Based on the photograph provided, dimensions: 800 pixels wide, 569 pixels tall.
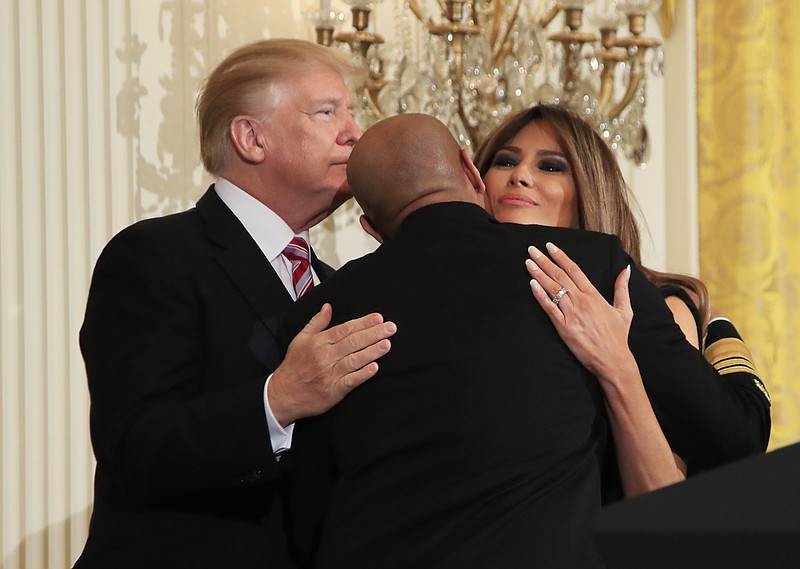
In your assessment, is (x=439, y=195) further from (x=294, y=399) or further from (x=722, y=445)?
(x=722, y=445)

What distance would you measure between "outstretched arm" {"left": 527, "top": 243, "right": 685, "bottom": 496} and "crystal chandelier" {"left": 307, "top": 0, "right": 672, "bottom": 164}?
1415 mm

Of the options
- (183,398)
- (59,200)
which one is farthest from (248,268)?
(59,200)

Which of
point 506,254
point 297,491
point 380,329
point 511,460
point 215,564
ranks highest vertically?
point 506,254

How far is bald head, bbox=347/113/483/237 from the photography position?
1.72m

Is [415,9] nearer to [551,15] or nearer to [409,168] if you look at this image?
[551,15]

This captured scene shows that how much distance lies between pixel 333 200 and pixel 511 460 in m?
0.99

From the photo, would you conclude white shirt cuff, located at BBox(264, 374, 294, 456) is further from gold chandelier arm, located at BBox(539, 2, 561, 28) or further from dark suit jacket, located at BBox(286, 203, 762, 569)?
gold chandelier arm, located at BBox(539, 2, 561, 28)

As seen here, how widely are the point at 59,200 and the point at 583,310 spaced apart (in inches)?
79.2

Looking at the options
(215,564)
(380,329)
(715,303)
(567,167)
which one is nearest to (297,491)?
(215,564)

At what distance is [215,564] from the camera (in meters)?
2.02

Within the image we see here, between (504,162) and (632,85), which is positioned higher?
(632,85)

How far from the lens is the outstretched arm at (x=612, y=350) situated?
165 cm

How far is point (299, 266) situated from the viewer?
7.57 ft

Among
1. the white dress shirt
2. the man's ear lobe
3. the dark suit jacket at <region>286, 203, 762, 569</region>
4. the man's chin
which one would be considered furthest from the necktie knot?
the dark suit jacket at <region>286, 203, 762, 569</region>
